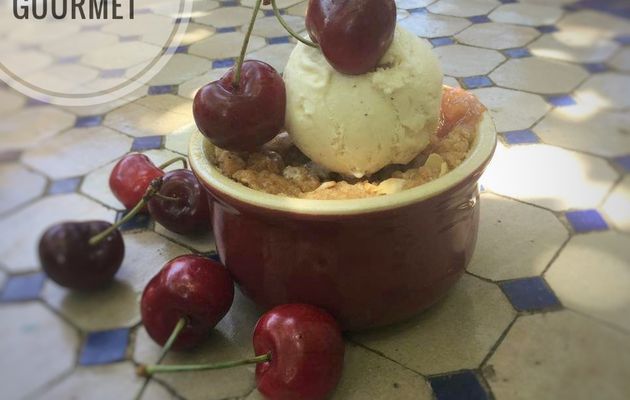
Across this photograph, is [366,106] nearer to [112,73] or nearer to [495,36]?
[112,73]

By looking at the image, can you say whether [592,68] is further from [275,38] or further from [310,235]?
[275,38]

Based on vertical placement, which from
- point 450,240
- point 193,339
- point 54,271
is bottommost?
point 193,339

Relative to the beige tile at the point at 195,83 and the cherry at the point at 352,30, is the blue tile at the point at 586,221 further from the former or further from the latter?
the beige tile at the point at 195,83

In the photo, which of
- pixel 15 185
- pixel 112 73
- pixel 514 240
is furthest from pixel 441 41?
pixel 15 185

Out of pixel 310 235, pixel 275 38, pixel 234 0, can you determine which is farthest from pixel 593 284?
pixel 234 0

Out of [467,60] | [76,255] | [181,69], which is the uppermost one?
[76,255]

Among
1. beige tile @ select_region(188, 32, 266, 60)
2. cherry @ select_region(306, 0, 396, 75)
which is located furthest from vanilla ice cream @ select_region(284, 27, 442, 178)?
beige tile @ select_region(188, 32, 266, 60)
